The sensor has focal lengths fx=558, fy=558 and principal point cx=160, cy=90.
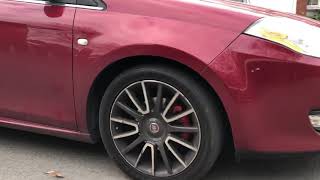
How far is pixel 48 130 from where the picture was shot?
4.07 metres

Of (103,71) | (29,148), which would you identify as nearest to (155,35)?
(103,71)

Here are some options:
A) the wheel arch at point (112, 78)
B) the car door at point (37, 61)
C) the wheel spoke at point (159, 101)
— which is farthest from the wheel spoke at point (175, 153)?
the car door at point (37, 61)

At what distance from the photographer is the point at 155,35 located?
3.51 meters

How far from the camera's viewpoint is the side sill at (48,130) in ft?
13.0

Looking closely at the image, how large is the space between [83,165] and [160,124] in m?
0.87

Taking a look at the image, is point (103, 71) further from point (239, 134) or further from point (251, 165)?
point (251, 165)

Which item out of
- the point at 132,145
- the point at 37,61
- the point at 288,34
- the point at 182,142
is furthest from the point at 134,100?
the point at 288,34

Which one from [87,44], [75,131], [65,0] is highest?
[65,0]

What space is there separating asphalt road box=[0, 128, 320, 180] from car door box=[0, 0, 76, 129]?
0.36 m

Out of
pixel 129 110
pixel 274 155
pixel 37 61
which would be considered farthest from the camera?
pixel 37 61

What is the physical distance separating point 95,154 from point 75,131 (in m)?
0.52

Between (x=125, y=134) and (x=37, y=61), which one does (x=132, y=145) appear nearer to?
(x=125, y=134)

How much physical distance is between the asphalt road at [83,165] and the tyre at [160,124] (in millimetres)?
292

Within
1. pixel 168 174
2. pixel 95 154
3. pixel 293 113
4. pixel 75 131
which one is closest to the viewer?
pixel 293 113
